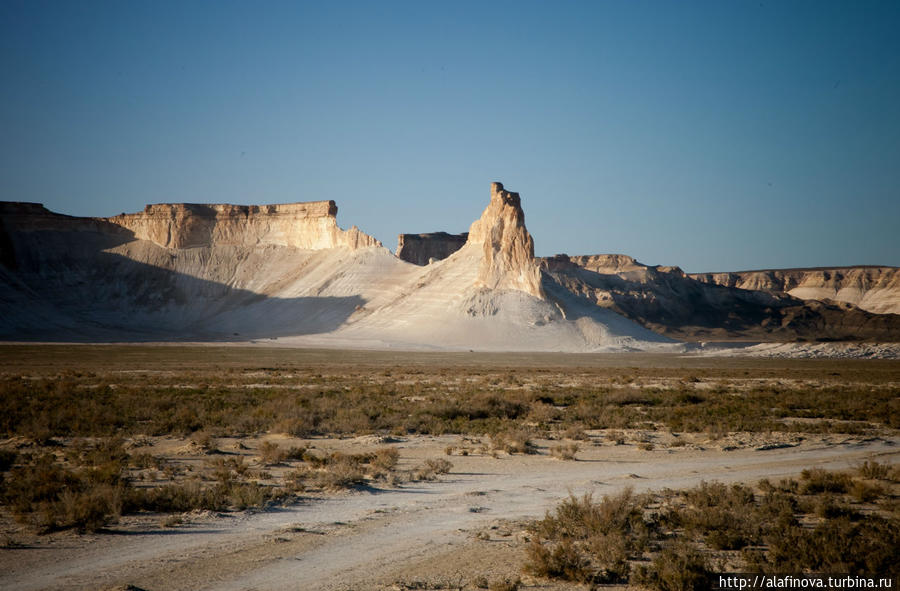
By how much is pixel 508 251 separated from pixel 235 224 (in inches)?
2110

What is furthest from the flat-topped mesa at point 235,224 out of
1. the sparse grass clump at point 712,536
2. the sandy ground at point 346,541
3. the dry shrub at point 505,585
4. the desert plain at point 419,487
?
the dry shrub at point 505,585

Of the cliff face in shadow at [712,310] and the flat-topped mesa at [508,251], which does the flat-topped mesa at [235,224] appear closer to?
the flat-topped mesa at [508,251]

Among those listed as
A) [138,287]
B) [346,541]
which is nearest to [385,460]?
[346,541]

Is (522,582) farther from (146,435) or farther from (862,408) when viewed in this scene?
(862,408)

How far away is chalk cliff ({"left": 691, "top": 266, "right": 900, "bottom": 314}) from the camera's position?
14850 centimetres

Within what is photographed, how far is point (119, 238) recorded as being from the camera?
113 m

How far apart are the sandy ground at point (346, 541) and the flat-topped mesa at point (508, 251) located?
7086cm

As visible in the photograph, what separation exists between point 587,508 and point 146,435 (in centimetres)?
1190

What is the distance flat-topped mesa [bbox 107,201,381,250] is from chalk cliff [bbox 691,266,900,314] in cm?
10299

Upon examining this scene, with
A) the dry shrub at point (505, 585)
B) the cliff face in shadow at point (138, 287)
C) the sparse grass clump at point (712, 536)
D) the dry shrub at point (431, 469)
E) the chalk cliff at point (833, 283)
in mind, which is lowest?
the dry shrub at point (431, 469)

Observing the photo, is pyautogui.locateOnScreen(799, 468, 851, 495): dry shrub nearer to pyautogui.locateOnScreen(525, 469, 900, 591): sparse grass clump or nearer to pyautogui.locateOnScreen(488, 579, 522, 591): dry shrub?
pyautogui.locateOnScreen(525, 469, 900, 591): sparse grass clump

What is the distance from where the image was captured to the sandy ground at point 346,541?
22.8ft

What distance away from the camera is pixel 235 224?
116 meters

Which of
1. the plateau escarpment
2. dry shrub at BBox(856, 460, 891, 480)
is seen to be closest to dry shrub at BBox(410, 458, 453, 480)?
dry shrub at BBox(856, 460, 891, 480)
